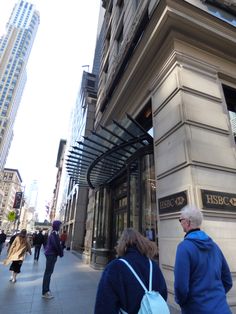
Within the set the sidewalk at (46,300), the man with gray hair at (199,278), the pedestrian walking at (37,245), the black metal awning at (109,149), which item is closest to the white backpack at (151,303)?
the man with gray hair at (199,278)

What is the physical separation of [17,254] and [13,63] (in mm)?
156685

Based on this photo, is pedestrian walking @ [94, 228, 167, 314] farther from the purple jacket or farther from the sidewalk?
the purple jacket

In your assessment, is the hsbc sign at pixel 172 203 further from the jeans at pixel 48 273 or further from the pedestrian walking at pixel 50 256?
the jeans at pixel 48 273

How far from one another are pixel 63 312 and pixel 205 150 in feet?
15.7

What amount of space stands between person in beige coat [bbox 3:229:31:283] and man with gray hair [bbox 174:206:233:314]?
6.77 meters

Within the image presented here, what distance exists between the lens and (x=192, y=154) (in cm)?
514

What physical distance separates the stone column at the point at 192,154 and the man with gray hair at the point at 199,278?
2416mm

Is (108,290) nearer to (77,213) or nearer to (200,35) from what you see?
(200,35)

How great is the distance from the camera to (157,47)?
720 cm

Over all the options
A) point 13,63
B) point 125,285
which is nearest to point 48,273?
point 125,285

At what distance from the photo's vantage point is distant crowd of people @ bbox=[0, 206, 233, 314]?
1777 millimetres

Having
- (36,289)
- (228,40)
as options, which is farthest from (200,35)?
(36,289)

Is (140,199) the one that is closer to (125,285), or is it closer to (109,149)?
(109,149)

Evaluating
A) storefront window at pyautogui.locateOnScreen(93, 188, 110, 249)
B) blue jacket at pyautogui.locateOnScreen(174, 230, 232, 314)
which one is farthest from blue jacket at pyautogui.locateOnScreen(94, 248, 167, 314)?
storefront window at pyautogui.locateOnScreen(93, 188, 110, 249)
